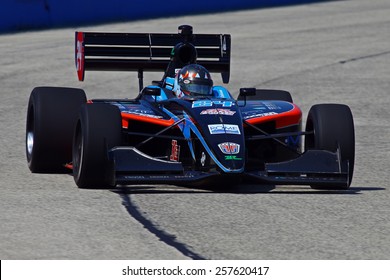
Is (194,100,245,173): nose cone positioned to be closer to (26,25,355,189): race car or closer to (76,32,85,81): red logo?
(26,25,355,189): race car

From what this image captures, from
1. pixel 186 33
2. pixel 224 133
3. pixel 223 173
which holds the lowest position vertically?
pixel 223 173

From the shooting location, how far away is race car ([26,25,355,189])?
10.2 metres

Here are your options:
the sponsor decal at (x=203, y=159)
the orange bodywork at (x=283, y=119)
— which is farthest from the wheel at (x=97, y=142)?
the orange bodywork at (x=283, y=119)

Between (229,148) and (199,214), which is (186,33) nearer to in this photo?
(229,148)

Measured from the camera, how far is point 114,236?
27.9 feet

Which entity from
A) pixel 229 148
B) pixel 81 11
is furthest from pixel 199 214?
pixel 81 11

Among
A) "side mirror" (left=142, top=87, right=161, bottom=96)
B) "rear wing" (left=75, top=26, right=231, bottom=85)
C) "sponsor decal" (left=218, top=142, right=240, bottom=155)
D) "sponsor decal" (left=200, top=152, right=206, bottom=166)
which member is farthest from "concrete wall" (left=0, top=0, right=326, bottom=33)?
"sponsor decal" (left=218, top=142, right=240, bottom=155)

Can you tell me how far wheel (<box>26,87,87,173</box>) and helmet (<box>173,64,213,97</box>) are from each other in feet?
3.15

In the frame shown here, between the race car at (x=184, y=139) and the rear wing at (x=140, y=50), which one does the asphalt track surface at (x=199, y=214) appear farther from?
the rear wing at (x=140, y=50)

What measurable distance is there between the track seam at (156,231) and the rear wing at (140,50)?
317cm

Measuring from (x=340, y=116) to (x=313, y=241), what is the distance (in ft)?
9.06

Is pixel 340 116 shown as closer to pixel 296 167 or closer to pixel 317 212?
pixel 296 167

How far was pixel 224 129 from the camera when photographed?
1041 cm

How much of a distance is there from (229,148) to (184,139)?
543 mm
